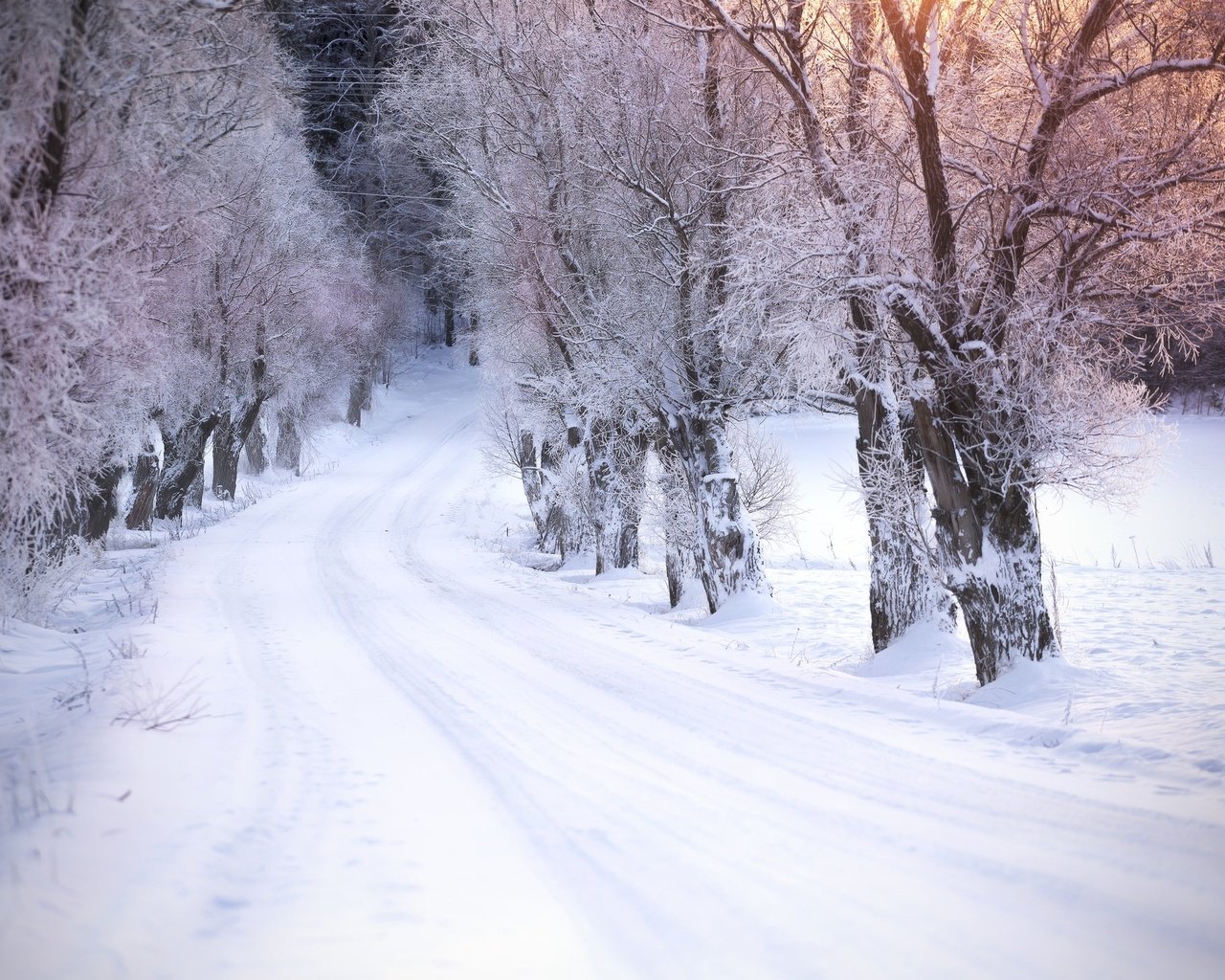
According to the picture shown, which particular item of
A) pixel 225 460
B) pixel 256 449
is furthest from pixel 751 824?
pixel 256 449

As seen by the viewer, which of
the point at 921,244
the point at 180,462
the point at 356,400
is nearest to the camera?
the point at 921,244

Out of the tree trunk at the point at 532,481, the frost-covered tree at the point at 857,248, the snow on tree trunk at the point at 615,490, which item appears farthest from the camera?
the tree trunk at the point at 532,481

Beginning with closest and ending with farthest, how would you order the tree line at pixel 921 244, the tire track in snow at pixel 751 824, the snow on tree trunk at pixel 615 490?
the tire track in snow at pixel 751 824
the tree line at pixel 921 244
the snow on tree trunk at pixel 615 490

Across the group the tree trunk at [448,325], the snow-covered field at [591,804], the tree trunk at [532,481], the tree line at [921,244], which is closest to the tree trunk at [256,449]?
the tree trunk at [532,481]

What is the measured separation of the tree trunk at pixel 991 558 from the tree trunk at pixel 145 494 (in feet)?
57.2

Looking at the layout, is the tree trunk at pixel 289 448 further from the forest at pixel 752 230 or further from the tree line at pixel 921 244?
the tree line at pixel 921 244

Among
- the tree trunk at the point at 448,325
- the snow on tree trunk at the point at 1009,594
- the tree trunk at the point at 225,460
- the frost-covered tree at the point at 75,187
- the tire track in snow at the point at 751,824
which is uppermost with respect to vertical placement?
the tree trunk at the point at 448,325

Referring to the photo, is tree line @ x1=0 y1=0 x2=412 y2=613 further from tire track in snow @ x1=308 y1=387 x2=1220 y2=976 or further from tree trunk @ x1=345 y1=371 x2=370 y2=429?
tree trunk @ x1=345 y1=371 x2=370 y2=429

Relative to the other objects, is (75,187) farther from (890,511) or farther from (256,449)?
(256,449)

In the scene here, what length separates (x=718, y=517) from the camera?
11695mm

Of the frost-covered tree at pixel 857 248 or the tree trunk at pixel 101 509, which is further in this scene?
the tree trunk at pixel 101 509

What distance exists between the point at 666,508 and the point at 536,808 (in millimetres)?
9688

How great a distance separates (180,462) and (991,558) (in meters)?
19.1

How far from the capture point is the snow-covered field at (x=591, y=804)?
304 centimetres
